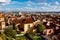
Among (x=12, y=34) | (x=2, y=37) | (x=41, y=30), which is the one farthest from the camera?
(x=41, y=30)

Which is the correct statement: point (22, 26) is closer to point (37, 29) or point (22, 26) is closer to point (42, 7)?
point (37, 29)

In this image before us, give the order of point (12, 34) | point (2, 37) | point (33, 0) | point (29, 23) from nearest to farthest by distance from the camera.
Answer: point (2, 37) < point (12, 34) < point (33, 0) < point (29, 23)

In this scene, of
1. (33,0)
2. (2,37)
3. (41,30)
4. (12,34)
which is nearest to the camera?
(2,37)

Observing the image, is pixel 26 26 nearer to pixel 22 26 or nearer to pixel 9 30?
pixel 22 26

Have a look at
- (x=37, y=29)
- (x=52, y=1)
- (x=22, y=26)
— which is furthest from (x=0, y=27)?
(x=52, y=1)

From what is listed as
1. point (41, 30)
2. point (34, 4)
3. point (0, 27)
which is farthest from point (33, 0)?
point (0, 27)

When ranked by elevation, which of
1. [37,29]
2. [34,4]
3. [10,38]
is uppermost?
[34,4]

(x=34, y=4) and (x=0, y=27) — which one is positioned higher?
(x=34, y=4)

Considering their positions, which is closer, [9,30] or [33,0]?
[9,30]

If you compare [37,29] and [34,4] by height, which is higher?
[34,4]
